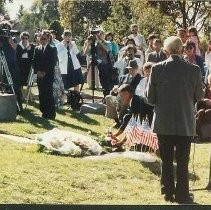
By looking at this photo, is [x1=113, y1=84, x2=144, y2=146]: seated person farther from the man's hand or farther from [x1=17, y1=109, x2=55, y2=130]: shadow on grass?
the man's hand

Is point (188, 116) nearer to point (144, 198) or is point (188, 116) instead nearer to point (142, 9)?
point (144, 198)

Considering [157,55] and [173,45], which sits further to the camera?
[157,55]

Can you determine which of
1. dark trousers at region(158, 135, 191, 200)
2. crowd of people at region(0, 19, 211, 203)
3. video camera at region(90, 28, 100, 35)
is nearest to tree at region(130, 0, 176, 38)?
crowd of people at region(0, 19, 211, 203)

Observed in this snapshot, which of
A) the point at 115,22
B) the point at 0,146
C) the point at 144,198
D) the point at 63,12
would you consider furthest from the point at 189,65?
the point at 63,12

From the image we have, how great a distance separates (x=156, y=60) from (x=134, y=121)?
3.11m

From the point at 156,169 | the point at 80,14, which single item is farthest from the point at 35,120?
the point at 80,14

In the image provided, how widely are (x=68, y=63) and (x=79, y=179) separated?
754 centimetres

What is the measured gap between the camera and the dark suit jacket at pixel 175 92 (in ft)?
20.8

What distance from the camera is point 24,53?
1408 cm

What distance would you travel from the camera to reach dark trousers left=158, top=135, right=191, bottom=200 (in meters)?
6.49

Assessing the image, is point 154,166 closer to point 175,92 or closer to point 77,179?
point 77,179

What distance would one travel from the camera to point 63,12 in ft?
124

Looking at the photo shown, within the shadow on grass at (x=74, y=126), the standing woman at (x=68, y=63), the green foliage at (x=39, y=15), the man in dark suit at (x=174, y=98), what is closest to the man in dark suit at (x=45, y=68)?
the shadow on grass at (x=74, y=126)

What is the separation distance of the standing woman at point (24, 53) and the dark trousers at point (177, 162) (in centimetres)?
786
